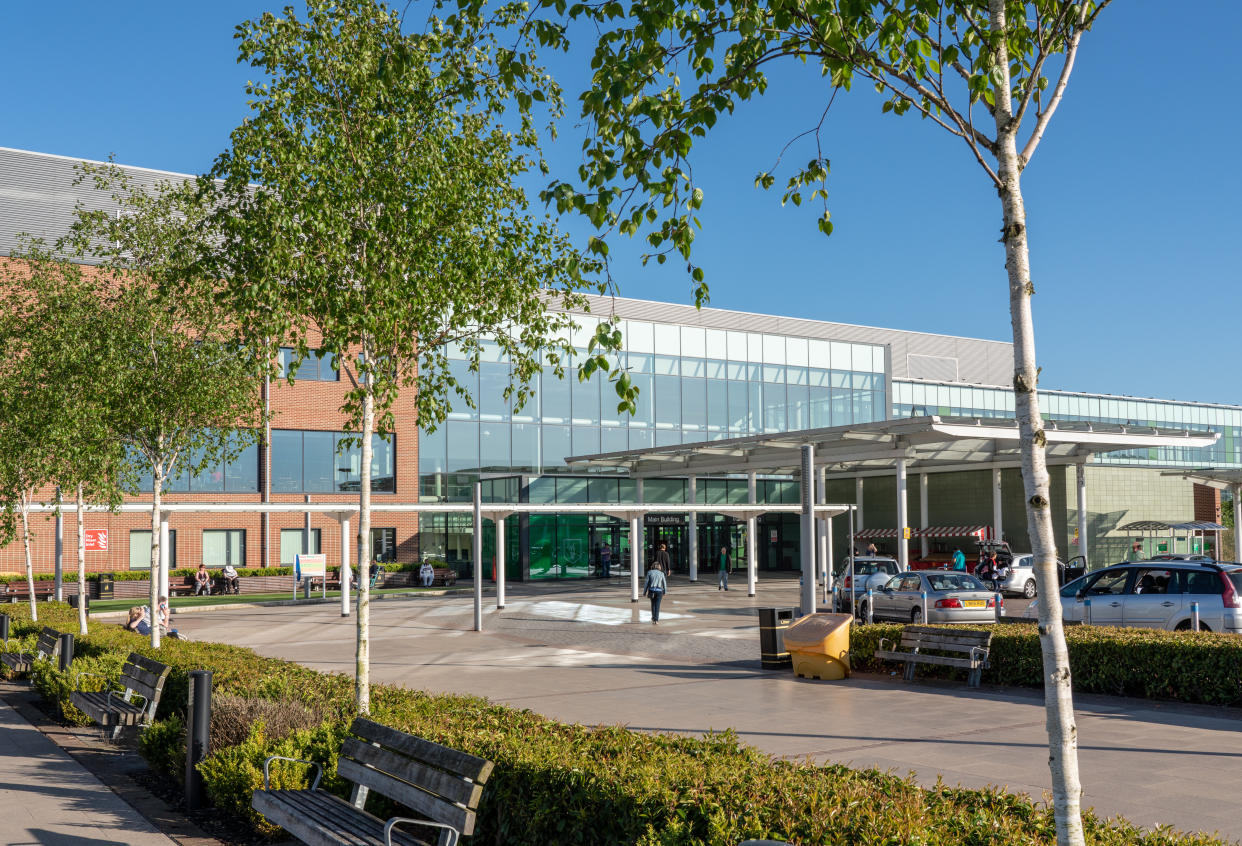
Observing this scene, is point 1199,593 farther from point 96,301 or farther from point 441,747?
point 96,301

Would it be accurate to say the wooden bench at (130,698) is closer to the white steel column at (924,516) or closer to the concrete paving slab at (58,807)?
the concrete paving slab at (58,807)

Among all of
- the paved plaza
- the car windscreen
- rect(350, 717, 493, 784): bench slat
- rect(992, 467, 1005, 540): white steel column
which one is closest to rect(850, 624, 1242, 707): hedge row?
the paved plaza

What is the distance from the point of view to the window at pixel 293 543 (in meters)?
42.0

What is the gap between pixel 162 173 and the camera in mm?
42500

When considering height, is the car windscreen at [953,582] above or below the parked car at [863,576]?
above

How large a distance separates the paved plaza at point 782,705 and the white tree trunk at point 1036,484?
385 cm

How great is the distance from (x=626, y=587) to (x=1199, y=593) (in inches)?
1077

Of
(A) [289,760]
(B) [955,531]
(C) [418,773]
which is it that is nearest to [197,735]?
(A) [289,760]

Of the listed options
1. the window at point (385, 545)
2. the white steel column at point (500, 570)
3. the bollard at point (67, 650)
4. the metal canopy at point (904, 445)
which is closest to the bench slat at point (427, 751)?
the bollard at point (67, 650)

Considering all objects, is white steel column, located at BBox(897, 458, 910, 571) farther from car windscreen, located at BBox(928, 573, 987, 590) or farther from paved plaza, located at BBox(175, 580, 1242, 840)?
car windscreen, located at BBox(928, 573, 987, 590)

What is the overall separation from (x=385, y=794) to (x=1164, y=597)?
13.8 m

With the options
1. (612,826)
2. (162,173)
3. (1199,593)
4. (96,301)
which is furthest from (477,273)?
(162,173)

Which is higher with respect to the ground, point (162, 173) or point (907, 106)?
point (162, 173)

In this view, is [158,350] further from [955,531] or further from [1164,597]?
[955,531]
